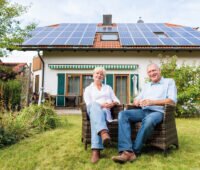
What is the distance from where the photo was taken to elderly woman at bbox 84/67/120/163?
3.54 metres

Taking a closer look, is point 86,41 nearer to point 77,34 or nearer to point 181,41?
point 77,34

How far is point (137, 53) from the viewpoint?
44.4 feet

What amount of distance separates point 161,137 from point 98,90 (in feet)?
4.17

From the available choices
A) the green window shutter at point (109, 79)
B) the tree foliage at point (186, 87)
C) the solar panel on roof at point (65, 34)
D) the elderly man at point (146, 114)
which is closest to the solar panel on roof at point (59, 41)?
the solar panel on roof at point (65, 34)

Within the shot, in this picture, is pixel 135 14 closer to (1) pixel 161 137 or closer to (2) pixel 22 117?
(2) pixel 22 117

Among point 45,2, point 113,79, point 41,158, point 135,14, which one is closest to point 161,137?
point 41,158

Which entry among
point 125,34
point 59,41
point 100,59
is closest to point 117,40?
point 125,34

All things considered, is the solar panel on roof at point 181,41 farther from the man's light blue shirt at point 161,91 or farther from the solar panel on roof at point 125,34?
the man's light blue shirt at point 161,91

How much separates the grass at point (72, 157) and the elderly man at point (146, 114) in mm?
178

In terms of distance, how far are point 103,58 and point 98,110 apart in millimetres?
9877

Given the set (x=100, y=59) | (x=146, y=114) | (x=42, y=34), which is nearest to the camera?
(x=146, y=114)

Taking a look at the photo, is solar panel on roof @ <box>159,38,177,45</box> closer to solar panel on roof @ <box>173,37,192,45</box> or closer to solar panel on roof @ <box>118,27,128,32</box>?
solar panel on roof @ <box>173,37,192,45</box>

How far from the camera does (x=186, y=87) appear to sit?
9.91 meters

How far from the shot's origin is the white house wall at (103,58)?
13438 mm
